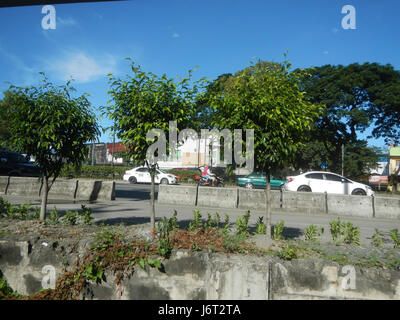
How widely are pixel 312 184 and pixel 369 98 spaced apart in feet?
63.5

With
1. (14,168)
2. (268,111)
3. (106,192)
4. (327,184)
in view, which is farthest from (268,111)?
(14,168)

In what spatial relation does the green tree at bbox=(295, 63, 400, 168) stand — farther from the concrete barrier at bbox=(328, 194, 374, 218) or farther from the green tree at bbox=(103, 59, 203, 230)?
the green tree at bbox=(103, 59, 203, 230)

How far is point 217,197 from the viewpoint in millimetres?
12766

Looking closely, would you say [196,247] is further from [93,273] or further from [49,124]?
[49,124]

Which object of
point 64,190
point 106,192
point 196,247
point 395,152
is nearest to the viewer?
point 196,247

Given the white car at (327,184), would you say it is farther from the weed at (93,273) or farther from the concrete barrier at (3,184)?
the weed at (93,273)

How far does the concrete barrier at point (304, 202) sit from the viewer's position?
1196 centimetres

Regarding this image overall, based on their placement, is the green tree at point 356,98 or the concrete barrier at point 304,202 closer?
the concrete barrier at point 304,202

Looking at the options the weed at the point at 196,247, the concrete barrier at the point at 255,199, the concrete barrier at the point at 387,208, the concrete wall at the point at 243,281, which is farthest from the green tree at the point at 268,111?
the concrete barrier at the point at 387,208

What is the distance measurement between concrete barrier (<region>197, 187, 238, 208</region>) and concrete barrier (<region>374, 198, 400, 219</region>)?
5666 millimetres

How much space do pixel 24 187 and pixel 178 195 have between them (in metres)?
7.47

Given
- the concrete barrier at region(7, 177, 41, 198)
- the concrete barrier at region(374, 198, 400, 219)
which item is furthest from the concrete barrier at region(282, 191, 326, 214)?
the concrete barrier at region(7, 177, 41, 198)
